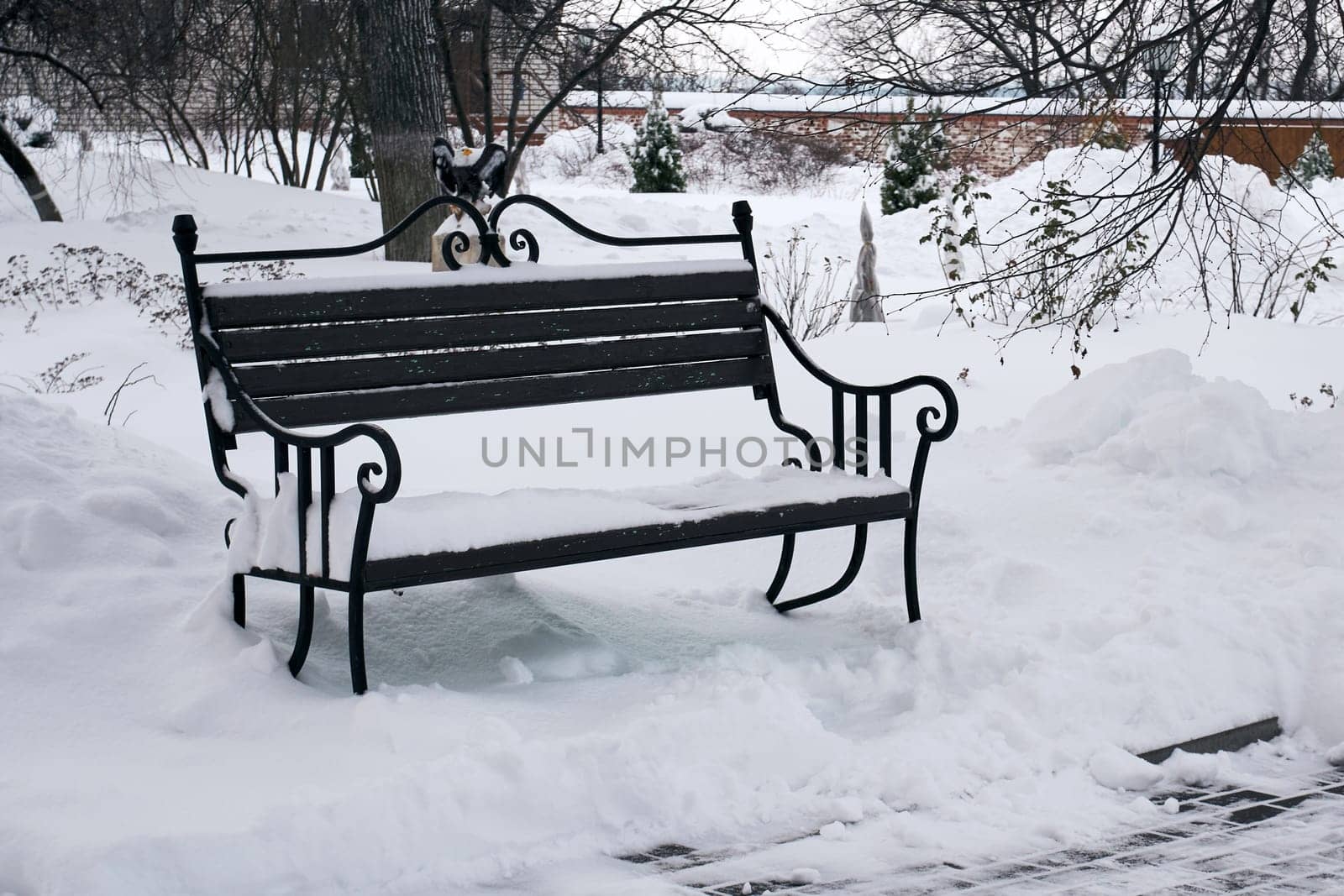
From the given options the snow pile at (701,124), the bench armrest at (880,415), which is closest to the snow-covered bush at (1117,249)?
the bench armrest at (880,415)

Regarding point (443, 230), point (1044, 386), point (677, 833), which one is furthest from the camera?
point (1044, 386)

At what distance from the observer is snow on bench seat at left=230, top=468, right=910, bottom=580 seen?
119 inches

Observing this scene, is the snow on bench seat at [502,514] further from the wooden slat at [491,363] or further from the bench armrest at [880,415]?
the wooden slat at [491,363]

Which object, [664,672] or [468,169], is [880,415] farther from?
[468,169]

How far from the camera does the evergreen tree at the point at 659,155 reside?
2197cm

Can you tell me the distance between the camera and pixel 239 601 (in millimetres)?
3367

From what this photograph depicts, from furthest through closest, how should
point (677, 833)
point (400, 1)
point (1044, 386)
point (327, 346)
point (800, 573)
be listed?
point (400, 1) → point (1044, 386) → point (800, 573) → point (327, 346) → point (677, 833)

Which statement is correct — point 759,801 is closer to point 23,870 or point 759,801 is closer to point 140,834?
point 140,834

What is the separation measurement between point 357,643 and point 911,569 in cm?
153

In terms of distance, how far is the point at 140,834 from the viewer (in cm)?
241

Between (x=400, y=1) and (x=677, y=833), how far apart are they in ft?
27.8

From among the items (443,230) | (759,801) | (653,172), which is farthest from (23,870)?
(653,172)

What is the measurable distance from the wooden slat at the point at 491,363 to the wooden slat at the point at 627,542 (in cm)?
71

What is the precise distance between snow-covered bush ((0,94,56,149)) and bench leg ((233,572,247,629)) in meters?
11.6
